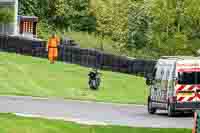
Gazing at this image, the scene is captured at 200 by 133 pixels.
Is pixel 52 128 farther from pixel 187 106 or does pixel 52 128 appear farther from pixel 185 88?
pixel 185 88

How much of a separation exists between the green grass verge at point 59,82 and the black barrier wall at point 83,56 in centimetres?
107

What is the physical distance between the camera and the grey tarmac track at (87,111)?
25109 mm

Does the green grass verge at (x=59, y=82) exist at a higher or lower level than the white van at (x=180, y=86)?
lower

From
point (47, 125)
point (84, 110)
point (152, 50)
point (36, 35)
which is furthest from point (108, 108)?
point (36, 35)

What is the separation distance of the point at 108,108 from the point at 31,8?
48.9 m

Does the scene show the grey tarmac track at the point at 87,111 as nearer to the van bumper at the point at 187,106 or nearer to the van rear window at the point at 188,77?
the van bumper at the point at 187,106

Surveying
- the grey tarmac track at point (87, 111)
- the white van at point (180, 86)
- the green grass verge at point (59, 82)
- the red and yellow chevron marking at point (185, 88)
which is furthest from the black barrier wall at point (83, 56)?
the red and yellow chevron marking at point (185, 88)

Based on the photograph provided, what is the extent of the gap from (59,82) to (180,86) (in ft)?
48.7

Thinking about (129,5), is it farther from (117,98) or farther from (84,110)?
(84,110)

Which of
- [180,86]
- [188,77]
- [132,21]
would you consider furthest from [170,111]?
[132,21]

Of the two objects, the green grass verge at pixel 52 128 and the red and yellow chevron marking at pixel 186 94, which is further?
the red and yellow chevron marking at pixel 186 94

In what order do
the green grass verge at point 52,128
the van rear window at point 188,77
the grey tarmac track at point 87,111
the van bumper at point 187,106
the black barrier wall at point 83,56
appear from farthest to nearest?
the black barrier wall at point 83,56, the van rear window at point 188,77, the van bumper at point 187,106, the grey tarmac track at point 87,111, the green grass verge at point 52,128

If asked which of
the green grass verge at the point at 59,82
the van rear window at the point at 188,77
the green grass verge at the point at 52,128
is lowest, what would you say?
the green grass verge at the point at 59,82

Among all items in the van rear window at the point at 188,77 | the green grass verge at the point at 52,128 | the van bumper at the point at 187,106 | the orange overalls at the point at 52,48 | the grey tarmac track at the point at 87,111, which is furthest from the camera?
the orange overalls at the point at 52,48
